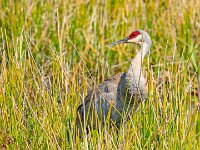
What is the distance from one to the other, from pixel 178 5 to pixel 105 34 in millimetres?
938

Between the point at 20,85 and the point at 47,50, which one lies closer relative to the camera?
the point at 20,85

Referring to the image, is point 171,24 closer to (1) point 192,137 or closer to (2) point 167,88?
(2) point 167,88

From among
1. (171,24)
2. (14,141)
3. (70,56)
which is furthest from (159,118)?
(171,24)

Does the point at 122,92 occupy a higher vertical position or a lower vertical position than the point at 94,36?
lower

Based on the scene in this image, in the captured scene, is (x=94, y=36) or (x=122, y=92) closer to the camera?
(x=122, y=92)

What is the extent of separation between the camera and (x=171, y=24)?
780 centimetres

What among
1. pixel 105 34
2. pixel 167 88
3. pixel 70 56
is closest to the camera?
pixel 167 88

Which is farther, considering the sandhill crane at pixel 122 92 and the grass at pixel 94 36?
the grass at pixel 94 36

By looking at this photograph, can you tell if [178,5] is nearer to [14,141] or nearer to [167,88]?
[167,88]

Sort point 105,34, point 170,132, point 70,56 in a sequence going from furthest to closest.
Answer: point 105,34 < point 70,56 < point 170,132

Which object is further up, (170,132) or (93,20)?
(93,20)

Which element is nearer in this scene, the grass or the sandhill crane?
the sandhill crane

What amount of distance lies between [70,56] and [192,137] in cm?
285

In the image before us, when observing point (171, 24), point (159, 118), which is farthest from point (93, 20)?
point (159, 118)
